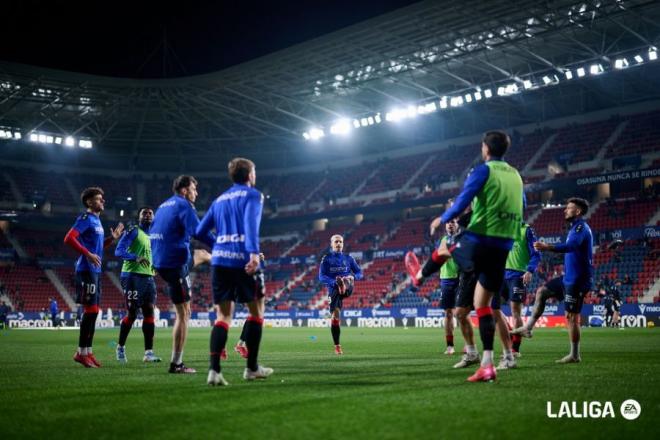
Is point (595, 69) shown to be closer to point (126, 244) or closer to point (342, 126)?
point (342, 126)

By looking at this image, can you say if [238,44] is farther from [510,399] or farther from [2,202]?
[510,399]

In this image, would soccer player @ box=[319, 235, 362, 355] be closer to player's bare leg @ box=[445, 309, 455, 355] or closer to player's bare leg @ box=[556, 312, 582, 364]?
player's bare leg @ box=[445, 309, 455, 355]

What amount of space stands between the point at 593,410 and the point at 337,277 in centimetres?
951

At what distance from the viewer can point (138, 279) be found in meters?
11.7

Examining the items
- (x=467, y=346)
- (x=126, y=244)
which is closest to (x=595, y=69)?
(x=467, y=346)

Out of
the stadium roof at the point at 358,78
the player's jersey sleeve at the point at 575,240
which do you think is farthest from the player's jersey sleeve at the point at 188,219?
A: the stadium roof at the point at 358,78

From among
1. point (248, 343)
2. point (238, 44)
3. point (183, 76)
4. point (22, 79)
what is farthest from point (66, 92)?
point (248, 343)

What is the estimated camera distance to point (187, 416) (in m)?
5.14

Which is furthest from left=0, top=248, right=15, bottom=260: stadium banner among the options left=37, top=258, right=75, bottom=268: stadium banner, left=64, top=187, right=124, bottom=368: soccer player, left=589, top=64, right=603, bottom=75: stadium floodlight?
left=64, top=187, right=124, bottom=368: soccer player

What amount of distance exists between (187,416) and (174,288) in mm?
3951

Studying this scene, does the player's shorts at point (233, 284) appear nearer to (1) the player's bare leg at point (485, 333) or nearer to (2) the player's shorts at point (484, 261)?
(2) the player's shorts at point (484, 261)

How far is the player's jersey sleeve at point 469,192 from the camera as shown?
282 inches

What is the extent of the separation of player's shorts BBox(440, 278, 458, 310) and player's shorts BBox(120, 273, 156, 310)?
5280 millimetres

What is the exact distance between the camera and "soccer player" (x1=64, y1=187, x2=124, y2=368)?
10281 mm
